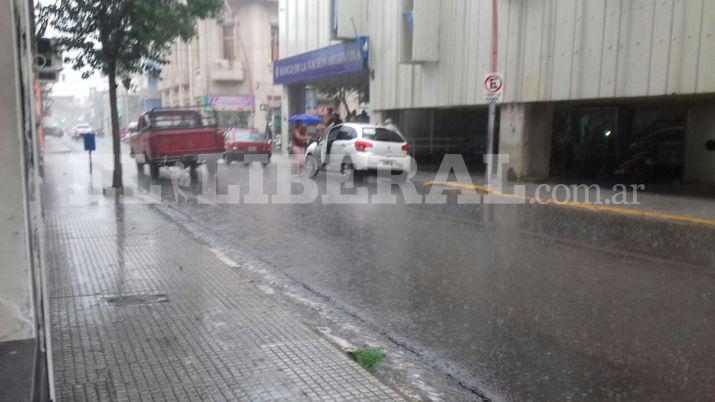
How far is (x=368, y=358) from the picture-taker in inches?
177

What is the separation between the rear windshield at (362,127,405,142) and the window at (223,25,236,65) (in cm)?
3368

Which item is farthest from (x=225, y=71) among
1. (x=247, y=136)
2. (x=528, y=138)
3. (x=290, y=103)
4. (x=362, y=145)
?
(x=528, y=138)

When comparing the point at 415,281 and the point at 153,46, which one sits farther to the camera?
the point at 153,46

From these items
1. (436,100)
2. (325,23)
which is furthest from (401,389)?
(325,23)

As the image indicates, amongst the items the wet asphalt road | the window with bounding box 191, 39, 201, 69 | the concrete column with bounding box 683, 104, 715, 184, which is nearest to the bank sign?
the concrete column with bounding box 683, 104, 715, 184

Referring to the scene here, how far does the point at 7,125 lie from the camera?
8.39 feet

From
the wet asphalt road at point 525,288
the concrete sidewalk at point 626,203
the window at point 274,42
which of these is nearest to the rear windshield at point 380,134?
the concrete sidewalk at point 626,203

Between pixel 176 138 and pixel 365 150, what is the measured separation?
19.9ft

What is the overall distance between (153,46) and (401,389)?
12.7 m

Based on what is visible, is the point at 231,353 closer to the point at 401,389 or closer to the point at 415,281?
the point at 401,389

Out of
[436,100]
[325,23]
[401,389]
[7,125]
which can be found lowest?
[401,389]

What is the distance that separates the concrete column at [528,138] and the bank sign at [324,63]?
26.1ft

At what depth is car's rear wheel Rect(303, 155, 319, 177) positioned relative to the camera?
19928 millimetres

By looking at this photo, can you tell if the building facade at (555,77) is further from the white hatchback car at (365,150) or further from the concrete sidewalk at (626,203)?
the white hatchback car at (365,150)
